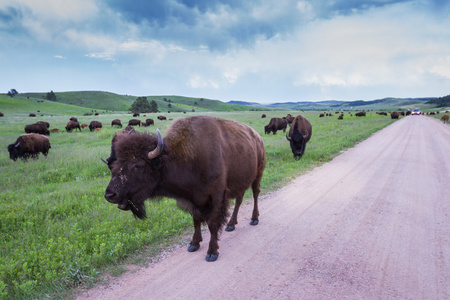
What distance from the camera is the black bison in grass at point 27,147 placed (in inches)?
523

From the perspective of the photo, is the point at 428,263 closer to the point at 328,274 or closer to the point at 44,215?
the point at 328,274

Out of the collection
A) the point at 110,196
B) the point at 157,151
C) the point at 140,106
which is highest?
the point at 140,106

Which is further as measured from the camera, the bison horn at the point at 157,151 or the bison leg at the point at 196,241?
the bison leg at the point at 196,241

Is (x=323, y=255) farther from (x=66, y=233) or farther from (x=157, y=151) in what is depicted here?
(x=66, y=233)

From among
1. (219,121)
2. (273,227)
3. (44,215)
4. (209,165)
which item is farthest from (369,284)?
(44,215)

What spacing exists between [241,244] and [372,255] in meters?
2.14

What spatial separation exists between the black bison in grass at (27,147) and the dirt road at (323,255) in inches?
547

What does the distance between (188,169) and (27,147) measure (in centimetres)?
1442

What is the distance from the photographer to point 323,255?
397 cm

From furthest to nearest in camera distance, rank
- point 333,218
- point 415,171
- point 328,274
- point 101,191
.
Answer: point 415,171 → point 101,191 → point 333,218 → point 328,274

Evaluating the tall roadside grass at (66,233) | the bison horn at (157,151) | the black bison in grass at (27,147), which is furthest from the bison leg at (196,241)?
the black bison in grass at (27,147)

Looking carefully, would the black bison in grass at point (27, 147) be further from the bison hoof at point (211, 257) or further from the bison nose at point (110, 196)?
the bison hoof at point (211, 257)

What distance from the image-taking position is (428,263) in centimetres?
367

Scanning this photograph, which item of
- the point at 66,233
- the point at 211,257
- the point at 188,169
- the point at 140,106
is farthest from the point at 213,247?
the point at 140,106
